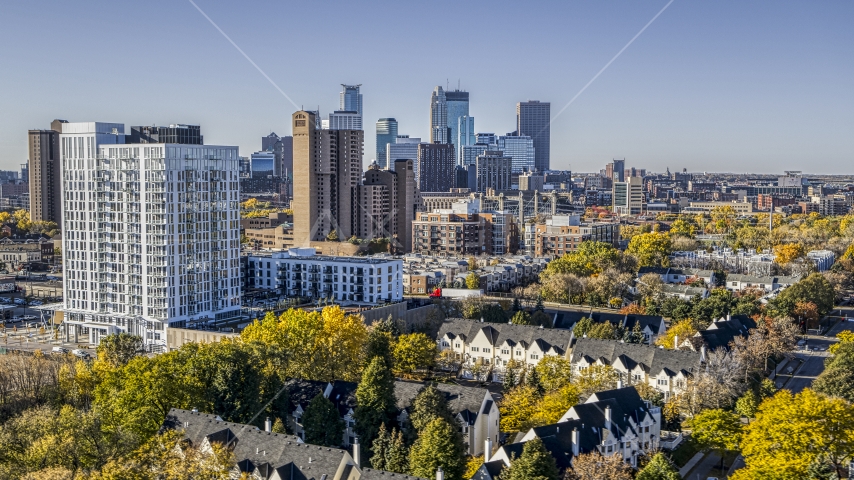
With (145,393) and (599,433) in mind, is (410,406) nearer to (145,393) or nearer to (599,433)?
(599,433)

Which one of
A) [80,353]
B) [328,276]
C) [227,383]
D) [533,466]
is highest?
[328,276]

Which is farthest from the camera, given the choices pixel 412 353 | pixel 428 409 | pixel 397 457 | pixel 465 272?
pixel 465 272

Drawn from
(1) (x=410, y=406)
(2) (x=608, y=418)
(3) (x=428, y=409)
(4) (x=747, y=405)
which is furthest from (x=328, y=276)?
(2) (x=608, y=418)

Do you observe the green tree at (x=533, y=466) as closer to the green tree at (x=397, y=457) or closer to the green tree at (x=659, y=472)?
the green tree at (x=659, y=472)

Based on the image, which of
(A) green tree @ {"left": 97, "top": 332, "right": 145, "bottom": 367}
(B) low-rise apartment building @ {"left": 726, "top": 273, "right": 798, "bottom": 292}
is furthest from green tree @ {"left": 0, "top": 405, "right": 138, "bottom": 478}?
(B) low-rise apartment building @ {"left": 726, "top": 273, "right": 798, "bottom": 292}

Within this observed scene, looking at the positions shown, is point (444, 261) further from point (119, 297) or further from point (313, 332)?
point (313, 332)

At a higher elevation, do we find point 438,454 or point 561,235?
point 561,235
